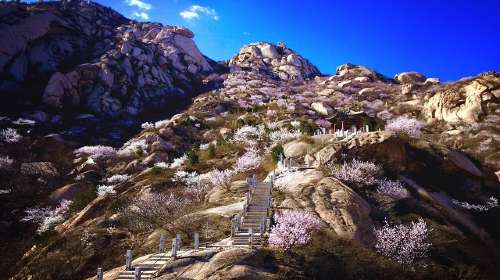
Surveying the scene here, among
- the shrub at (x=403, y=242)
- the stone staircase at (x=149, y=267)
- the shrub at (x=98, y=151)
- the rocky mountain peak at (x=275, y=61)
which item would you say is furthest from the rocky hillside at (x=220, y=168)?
the rocky mountain peak at (x=275, y=61)

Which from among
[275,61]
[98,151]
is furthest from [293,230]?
[275,61]

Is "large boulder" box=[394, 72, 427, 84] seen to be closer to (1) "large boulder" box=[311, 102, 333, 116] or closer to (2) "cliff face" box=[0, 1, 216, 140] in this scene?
(1) "large boulder" box=[311, 102, 333, 116]

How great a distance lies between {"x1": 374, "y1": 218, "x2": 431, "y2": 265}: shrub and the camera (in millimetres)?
25312

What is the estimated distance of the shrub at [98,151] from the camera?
209 ft

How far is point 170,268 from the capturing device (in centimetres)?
2156

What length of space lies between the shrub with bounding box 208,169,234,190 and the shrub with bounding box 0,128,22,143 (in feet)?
121

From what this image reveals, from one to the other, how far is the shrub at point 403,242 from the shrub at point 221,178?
52.7 feet

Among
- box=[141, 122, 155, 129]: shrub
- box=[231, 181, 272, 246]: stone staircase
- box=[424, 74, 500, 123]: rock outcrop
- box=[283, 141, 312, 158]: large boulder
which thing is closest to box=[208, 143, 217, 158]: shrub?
box=[283, 141, 312, 158]: large boulder

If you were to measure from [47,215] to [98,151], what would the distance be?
22.6m

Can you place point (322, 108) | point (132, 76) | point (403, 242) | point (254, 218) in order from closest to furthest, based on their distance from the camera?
1. point (403, 242)
2. point (254, 218)
3. point (322, 108)
4. point (132, 76)

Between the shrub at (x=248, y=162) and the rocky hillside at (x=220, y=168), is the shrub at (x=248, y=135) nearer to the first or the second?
the rocky hillside at (x=220, y=168)

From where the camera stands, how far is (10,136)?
65.8 meters

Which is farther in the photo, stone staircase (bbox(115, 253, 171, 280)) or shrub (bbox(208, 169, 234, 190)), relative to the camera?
shrub (bbox(208, 169, 234, 190))

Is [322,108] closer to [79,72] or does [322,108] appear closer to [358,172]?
[79,72]
